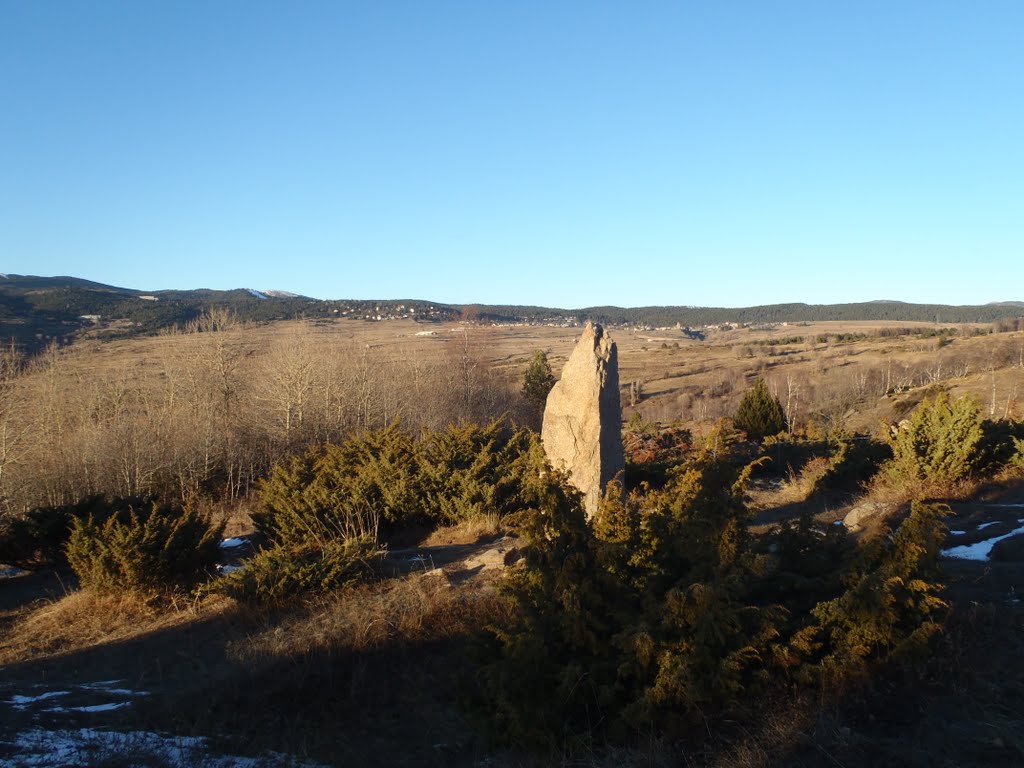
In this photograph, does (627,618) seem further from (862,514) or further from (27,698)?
(862,514)

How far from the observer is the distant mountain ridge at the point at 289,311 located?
195 ft

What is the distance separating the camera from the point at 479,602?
736 cm

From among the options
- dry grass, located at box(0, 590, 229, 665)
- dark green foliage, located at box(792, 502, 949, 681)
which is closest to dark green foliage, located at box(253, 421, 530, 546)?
dry grass, located at box(0, 590, 229, 665)

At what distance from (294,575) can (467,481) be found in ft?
15.7

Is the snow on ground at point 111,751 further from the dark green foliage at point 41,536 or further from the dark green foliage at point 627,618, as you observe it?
the dark green foliage at point 41,536

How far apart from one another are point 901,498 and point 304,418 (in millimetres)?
19519

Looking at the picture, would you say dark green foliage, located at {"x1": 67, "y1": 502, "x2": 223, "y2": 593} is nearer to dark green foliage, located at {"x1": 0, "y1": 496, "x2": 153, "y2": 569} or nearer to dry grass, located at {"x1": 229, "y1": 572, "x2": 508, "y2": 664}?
dry grass, located at {"x1": 229, "y1": 572, "x2": 508, "y2": 664}

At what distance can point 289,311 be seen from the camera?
8650cm

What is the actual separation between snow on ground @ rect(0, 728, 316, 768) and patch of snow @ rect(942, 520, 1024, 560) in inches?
263

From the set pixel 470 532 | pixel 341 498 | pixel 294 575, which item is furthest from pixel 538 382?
pixel 294 575

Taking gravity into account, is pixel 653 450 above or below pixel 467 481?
below

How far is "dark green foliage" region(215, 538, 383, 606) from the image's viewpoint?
819 cm

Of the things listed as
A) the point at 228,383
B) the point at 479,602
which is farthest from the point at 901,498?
the point at 228,383

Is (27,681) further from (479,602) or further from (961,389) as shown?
(961,389)
